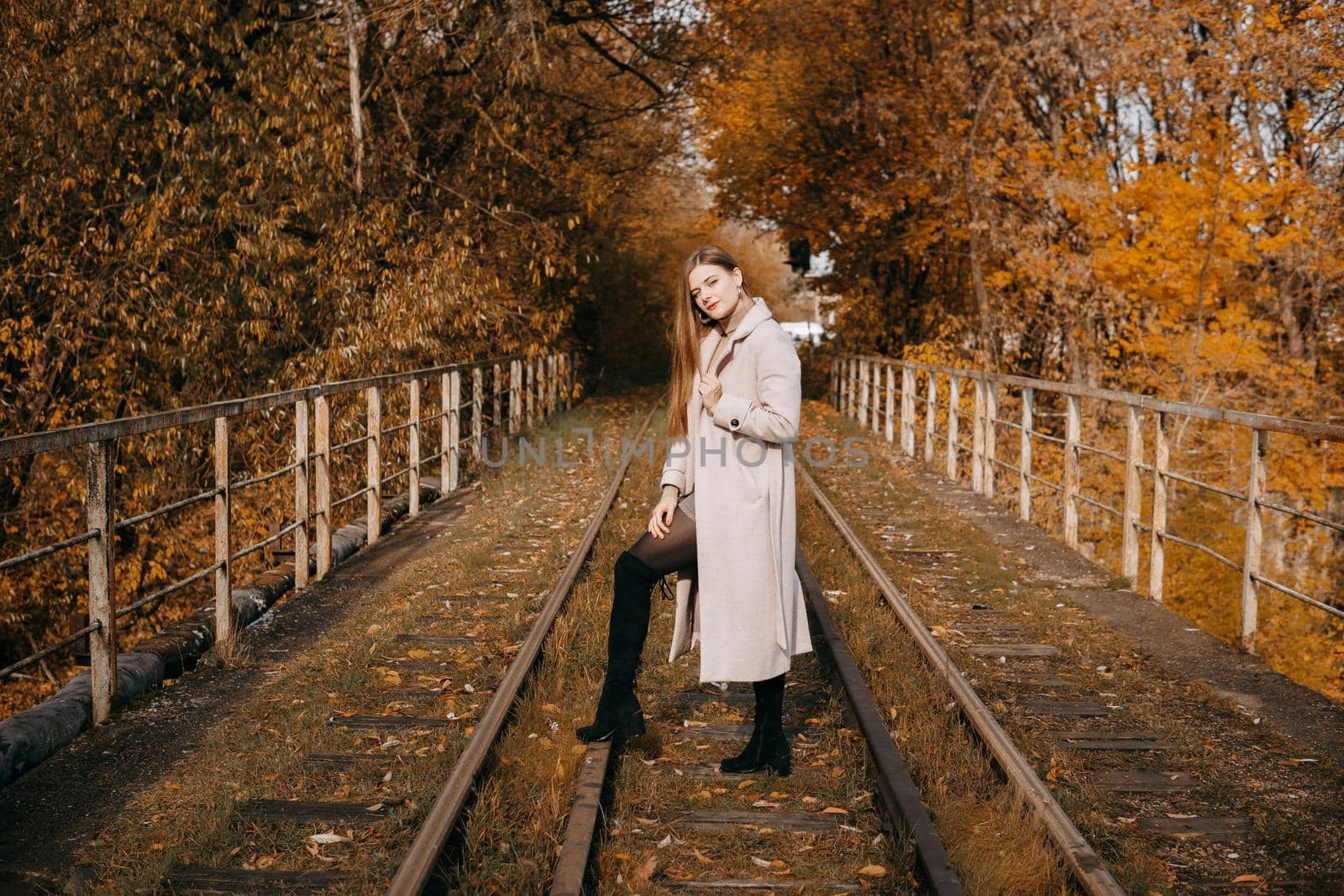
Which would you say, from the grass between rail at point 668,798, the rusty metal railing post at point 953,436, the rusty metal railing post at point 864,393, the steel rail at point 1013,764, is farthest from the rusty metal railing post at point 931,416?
the grass between rail at point 668,798

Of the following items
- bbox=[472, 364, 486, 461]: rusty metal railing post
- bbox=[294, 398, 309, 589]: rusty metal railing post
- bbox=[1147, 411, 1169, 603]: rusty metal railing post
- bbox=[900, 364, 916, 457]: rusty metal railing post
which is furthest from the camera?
bbox=[900, 364, 916, 457]: rusty metal railing post

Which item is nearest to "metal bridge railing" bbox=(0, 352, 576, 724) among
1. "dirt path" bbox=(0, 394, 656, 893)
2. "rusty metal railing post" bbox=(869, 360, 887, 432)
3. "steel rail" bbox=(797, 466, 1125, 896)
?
"dirt path" bbox=(0, 394, 656, 893)

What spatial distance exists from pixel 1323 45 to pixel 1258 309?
4833 mm

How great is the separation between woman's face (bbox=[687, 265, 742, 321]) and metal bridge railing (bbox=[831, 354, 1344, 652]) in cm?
329

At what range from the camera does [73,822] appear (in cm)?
449

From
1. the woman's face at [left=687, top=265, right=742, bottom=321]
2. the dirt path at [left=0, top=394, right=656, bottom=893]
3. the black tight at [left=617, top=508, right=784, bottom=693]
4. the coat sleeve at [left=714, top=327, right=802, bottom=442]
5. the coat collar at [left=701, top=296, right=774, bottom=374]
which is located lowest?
the dirt path at [left=0, top=394, right=656, bottom=893]

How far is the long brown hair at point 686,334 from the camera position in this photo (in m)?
4.37

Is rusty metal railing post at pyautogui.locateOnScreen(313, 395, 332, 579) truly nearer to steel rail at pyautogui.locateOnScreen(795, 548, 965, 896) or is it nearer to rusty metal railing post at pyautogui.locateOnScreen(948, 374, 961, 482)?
steel rail at pyautogui.locateOnScreen(795, 548, 965, 896)

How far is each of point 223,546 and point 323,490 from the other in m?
2.04

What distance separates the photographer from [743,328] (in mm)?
4371

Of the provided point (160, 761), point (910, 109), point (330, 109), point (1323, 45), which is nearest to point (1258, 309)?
point (1323, 45)

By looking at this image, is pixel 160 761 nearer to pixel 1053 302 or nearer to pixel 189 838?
pixel 189 838

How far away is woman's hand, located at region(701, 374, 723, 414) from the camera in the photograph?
4.28 meters

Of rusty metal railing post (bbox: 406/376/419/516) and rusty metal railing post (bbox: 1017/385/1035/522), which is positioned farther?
rusty metal railing post (bbox: 406/376/419/516)
